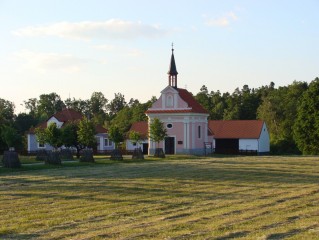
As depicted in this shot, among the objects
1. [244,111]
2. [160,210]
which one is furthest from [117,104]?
[160,210]

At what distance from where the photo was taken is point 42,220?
556 inches

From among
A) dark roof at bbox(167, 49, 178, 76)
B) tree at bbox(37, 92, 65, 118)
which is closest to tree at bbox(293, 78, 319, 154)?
dark roof at bbox(167, 49, 178, 76)

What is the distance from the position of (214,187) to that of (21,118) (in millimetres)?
76550

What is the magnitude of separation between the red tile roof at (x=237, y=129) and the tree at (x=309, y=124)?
212 inches

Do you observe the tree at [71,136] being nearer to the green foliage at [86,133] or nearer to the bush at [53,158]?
the green foliage at [86,133]

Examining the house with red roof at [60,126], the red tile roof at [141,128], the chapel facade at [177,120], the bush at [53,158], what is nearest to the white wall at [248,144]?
the chapel facade at [177,120]

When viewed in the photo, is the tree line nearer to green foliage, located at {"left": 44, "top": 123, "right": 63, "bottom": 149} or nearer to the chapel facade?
the chapel facade

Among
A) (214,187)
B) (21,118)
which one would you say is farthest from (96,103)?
(214,187)

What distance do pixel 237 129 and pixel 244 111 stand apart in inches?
1102

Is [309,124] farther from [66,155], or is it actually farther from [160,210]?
[160,210]

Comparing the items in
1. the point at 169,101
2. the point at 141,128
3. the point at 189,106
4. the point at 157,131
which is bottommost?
the point at 157,131

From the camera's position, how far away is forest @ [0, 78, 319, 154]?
224ft

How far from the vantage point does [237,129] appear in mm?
74500

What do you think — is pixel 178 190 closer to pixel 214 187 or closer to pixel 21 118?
pixel 214 187
